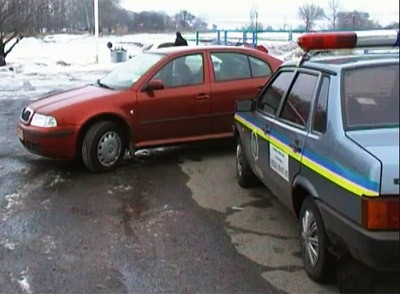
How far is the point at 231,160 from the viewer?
827cm

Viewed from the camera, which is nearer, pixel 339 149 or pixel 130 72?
pixel 339 149

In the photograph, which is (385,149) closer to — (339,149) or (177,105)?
(339,149)

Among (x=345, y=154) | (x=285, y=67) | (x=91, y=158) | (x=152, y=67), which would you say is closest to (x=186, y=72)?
(x=152, y=67)

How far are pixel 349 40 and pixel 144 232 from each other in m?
2.53

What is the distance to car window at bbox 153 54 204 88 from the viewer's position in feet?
26.2

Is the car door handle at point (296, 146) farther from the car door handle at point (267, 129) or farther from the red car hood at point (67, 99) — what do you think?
the red car hood at point (67, 99)

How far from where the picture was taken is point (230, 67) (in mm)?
8461

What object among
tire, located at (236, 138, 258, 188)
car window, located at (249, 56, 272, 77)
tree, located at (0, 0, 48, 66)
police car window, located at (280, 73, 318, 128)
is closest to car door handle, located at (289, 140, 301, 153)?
police car window, located at (280, 73, 318, 128)

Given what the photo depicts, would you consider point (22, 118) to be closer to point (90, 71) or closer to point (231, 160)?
point (231, 160)

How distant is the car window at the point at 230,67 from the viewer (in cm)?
834

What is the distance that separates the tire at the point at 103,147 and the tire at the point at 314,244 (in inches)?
145

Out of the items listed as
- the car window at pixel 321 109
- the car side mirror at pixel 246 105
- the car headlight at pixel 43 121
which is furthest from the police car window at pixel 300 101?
the car headlight at pixel 43 121

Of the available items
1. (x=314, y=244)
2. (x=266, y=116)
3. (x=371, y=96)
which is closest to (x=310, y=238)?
(x=314, y=244)

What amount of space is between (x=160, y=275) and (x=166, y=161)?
12.7ft
